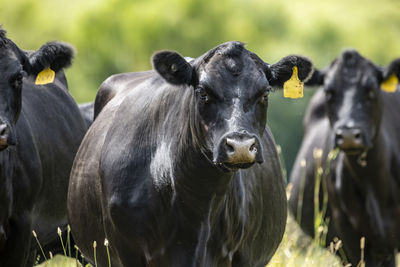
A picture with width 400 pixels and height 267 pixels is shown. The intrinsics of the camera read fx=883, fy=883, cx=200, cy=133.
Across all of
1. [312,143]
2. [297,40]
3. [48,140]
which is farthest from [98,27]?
[48,140]

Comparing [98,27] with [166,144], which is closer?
[166,144]

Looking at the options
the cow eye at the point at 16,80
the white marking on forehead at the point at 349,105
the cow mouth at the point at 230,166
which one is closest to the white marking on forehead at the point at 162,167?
the cow mouth at the point at 230,166

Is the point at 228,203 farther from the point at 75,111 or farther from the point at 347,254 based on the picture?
the point at 347,254

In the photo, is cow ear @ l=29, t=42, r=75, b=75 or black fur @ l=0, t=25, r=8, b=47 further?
cow ear @ l=29, t=42, r=75, b=75

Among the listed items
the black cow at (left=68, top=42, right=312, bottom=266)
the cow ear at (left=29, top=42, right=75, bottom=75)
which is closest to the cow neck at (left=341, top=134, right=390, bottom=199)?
the black cow at (left=68, top=42, right=312, bottom=266)

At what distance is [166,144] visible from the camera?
17.4 ft

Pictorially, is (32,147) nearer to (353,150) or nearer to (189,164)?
(189,164)

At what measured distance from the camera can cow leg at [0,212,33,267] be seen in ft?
21.6

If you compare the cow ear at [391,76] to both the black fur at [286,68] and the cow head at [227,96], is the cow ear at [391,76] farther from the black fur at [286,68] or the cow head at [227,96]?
the cow head at [227,96]

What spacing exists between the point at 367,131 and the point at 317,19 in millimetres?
46213

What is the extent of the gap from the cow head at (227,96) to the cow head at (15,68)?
1.10 m

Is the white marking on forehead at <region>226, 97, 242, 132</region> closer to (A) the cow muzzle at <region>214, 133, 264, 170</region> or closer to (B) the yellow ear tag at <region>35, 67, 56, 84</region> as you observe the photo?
(A) the cow muzzle at <region>214, 133, 264, 170</region>

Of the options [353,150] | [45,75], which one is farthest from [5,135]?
[353,150]

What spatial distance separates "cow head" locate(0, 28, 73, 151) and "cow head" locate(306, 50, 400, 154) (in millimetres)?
2934
